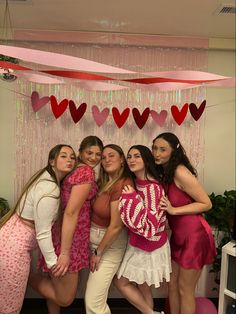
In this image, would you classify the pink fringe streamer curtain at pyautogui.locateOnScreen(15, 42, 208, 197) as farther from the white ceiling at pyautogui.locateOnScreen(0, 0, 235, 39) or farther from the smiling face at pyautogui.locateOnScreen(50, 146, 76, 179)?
the smiling face at pyautogui.locateOnScreen(50, 146, 76, 179)

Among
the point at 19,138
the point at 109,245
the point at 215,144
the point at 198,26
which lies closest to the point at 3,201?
the point at 19,138

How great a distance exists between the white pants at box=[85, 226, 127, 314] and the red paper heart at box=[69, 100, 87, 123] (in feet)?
3.28

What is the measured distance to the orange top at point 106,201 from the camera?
2.15m

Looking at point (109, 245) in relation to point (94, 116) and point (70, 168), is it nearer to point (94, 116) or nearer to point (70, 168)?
point (70, 168)

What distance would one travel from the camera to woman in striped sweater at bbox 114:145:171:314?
2.04m

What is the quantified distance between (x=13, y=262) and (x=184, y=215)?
1180 mm

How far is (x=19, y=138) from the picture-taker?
9.17ft

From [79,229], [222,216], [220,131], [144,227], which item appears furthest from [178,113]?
[79,229]

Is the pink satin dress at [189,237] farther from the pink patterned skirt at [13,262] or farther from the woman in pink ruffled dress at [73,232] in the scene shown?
the pink patterned skirt at [13,262]

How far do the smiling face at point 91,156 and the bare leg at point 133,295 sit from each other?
87cm

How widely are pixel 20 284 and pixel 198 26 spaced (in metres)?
2.38

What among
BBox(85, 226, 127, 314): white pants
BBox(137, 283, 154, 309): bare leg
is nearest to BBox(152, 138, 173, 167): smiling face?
BBox(85, 226, 127, 314): white pants

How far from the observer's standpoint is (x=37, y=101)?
276 centimetres

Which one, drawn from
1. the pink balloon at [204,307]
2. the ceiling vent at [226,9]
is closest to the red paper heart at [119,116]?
the ceiling vent at [226,9]
